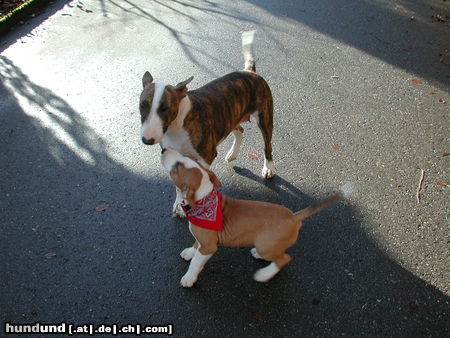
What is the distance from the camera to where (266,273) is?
2.86 metres

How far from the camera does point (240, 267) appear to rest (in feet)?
9.93

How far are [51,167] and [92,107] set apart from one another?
3.96ft

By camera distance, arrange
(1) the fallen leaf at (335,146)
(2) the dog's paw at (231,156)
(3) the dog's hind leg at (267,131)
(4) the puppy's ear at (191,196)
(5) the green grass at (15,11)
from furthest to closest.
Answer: (5) the green grass at (15,11) < (1) the fallen leaf at (335,146) < (2) the dog's paw at (231,156) < (3) the dog's hind leg at (267,131) < (4) the puppy's ear at (191,196)

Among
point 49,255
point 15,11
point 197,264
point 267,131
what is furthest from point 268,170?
point 15,11

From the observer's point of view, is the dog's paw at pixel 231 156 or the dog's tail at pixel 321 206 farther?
the dog's paw at pixel 231 156

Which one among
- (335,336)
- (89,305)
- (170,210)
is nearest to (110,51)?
(170,210)

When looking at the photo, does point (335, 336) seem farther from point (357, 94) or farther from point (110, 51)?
point (110, 51)

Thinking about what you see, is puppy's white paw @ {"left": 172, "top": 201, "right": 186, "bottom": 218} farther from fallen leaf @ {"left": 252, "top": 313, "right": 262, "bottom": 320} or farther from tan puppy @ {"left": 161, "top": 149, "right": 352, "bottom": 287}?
fallen leaf @ {"left": 252, "top": 313, "right": 262, "bottom": 320}

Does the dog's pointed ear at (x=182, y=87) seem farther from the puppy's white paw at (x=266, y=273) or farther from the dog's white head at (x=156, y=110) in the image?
the puppy's white paw at (x=266, y=273)

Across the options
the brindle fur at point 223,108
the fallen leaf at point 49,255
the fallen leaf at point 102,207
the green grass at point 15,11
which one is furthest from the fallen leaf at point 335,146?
the green grass at point 15,11

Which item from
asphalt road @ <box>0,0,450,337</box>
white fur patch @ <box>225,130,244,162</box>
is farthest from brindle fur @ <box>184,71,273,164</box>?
asphalt road @ <box>0,0,450,337</box>

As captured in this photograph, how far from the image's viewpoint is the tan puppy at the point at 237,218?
7.89 feet

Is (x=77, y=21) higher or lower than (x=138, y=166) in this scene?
higher

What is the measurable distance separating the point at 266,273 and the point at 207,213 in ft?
2.59
